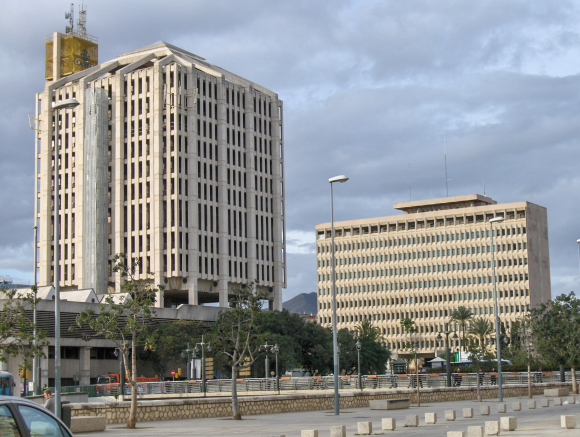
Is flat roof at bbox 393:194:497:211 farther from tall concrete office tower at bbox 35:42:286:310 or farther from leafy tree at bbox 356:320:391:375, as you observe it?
leafy tree at bbox 356:320:391:375

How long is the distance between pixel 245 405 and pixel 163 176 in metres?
71.4

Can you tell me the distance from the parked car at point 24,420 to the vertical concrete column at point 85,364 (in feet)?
259

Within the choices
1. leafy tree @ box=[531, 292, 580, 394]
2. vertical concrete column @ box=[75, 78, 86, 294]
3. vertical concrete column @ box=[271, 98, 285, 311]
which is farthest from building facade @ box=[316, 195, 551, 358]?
leafy tree @ box=[531, 292, 580, 394]

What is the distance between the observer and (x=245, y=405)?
35688mm

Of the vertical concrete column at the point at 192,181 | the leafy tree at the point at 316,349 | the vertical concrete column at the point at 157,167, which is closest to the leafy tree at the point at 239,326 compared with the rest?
the leafy tree at the point at 316,349

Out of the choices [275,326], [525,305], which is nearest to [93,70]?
[275,326]

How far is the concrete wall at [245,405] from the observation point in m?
30.6

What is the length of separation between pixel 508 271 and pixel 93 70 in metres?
84.4

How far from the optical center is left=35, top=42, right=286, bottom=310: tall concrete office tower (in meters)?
103

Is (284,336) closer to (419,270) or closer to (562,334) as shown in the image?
(562,334)

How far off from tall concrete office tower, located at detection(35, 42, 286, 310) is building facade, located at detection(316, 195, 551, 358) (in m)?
53.8

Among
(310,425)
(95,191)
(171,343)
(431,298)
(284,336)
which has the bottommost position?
(310,425)

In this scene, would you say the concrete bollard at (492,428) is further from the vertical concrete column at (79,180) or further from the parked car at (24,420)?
the vertical concrete column at (79,180)

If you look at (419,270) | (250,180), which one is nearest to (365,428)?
(250,180)
